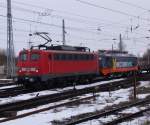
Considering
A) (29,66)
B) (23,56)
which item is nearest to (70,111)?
(29,66)

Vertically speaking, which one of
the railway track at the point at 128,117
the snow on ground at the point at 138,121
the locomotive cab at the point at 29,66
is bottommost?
the snow on ground at the point at 138,121

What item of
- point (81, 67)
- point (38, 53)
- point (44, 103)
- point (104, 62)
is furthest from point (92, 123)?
point (104, 62)

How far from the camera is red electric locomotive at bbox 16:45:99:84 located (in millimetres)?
29094

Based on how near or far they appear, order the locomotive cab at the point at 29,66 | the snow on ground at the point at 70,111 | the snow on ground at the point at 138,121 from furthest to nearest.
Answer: the locomotive cab at the point at 29,66 < the snow on ground at the point at 70,111 < the snow on ground at the point at 138,121

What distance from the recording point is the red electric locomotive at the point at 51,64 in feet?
95.5

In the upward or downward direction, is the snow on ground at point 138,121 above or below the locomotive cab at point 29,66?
below

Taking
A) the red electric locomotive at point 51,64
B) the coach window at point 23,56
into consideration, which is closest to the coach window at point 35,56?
the red electric locomotive at point 51,64

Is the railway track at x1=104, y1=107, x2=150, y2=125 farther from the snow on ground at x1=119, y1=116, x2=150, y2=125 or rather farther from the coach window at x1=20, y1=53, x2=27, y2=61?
the coach window at x1=20, y1=53, x2=27, y2=61

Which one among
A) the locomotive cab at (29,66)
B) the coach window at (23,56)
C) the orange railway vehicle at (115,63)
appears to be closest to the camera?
the locomotive cab at (29,66)

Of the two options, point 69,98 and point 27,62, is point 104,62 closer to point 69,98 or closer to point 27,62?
point 27,62

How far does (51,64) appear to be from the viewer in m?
29.8

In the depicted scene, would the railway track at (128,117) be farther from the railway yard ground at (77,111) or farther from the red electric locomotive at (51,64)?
the red electric locomotive at (51,64)

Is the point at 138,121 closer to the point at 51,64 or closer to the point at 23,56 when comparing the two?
the point at 51,64

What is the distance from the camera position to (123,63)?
45438mm
